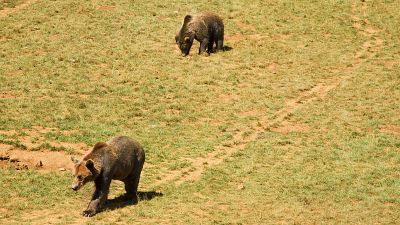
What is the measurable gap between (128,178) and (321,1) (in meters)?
27.1

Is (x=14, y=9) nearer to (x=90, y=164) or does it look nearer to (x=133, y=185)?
(x=133, y=185)

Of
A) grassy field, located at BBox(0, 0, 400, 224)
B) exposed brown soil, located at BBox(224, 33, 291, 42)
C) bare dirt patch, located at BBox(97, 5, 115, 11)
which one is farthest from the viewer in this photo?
bare dirt patch, located at BBox(97, 5, 115, 11)

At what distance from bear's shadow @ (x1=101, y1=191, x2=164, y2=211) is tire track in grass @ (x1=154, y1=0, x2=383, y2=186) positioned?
916 millimetres

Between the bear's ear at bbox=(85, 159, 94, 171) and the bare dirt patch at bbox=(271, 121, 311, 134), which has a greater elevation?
the bear's ear at bbox=(85, 159, 94, 171)

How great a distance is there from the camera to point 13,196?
1880cm

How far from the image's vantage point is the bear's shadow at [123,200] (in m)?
18.2

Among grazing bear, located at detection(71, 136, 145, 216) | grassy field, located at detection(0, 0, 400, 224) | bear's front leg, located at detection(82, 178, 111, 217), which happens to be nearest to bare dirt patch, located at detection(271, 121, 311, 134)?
grassy field, located at detection(0, 0, 400, 224)

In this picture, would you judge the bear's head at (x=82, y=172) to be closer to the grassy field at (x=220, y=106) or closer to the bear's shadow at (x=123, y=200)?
the grassy field at (x=220, y=106)

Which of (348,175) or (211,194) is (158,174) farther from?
(348,175)

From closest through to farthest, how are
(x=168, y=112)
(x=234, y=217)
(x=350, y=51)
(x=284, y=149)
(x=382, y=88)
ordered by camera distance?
(x=234, y=217) → (x=284, y=149) → (x=168, y=112) → (x=382, y=88) → (x=350, y=51)

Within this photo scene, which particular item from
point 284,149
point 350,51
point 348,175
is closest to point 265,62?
point 350,51

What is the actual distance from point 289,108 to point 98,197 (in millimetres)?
12391

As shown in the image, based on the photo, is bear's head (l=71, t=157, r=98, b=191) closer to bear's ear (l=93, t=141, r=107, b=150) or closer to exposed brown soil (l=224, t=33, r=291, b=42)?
bear's ear (l=93, t=141, r=107, b=150)

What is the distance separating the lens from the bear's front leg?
17328mm
